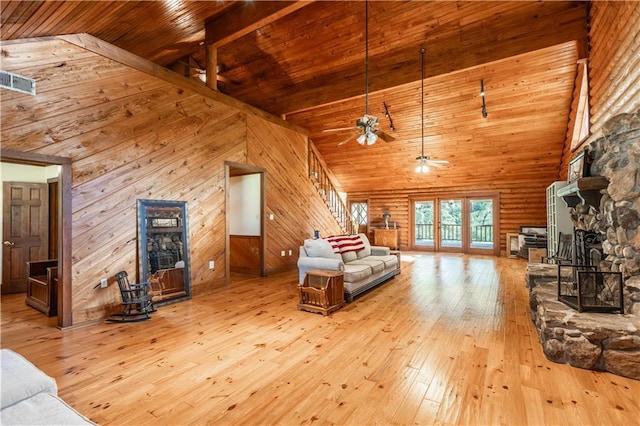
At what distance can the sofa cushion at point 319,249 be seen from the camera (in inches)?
190

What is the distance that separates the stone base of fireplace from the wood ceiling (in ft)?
14.0

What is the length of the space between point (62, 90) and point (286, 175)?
418cm

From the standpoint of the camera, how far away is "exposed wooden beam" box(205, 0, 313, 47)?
179 inches

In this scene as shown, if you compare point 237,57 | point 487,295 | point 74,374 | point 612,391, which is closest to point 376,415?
point 612,391

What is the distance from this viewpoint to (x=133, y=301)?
3.83 metres

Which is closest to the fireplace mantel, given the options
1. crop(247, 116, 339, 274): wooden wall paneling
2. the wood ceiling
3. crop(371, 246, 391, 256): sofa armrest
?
the wood ceiling

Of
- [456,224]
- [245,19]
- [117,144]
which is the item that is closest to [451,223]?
[456,224]

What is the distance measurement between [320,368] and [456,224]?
862 centimetres

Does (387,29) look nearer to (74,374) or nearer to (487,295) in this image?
(487,295)

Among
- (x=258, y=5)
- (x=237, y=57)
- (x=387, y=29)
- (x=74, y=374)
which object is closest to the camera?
(x=74, y=374)

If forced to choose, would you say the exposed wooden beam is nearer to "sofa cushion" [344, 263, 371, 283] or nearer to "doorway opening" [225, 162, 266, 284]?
"doorway opening" [225, 162, 266, 284]

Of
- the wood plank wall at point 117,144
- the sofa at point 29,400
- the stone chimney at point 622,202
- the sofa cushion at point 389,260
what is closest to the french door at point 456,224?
the sofa cushion at point 389,260

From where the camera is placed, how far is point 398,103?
6.93 metres

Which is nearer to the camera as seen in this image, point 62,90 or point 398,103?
point 62,90
